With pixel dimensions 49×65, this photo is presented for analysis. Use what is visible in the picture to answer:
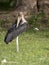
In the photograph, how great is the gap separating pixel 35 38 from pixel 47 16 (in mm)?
2312

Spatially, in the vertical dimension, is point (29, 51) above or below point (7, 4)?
Result: above

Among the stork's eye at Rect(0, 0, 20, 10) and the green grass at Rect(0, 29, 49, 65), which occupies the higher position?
the green grass at Rect(0, 29, 49, 65)

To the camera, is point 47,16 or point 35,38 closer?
point 35,38

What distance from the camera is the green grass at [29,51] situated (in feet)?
29.9

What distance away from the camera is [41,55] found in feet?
31.7

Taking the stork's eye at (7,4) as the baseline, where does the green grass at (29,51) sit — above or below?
above

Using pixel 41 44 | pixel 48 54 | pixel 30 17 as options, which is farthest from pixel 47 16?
pixel 48 54

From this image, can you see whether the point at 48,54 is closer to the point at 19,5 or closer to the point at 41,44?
the point at 41,44

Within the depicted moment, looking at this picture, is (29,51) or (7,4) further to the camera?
(7,4)

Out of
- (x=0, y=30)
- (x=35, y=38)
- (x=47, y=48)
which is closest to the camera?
(x=47, y=48)

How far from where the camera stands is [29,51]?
33.0ft

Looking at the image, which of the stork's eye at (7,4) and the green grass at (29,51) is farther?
the stork's eye at (7,4)

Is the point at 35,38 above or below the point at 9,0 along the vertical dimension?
above

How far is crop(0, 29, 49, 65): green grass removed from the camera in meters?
9.12
